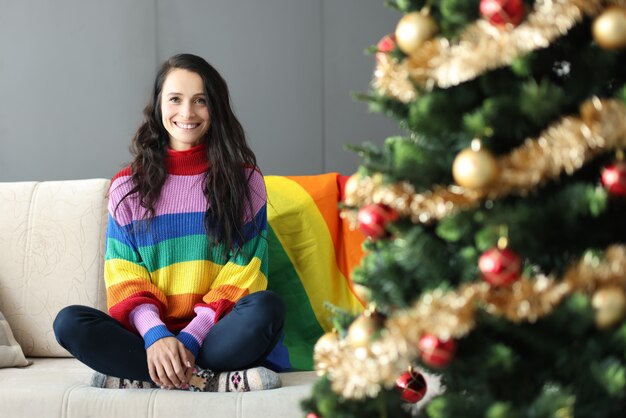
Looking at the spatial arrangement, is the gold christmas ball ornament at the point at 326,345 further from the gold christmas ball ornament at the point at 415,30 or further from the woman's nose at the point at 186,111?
the woman's nose at the point at 186,111

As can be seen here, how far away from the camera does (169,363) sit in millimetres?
1780

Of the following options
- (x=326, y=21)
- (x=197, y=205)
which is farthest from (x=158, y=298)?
(x=326, y=21)

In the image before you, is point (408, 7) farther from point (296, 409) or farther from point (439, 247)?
point (296, 409)

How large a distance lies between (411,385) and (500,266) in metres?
0.30

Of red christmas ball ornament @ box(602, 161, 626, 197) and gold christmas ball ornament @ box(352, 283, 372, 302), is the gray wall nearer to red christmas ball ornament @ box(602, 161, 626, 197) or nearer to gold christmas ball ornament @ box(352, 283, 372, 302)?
gold christmas ball ornament @ box(352, 283, 372, 302)

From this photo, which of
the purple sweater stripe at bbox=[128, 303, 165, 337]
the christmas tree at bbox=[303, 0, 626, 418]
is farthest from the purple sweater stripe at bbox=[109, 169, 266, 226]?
the christmas tree at bbox=[303, 0, 626, 418]

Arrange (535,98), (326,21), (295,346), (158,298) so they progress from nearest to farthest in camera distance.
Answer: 1. (535,98)
2. (158,298)
3. (295,346)
4. (326,21)

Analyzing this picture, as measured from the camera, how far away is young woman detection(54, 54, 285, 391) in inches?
72.2

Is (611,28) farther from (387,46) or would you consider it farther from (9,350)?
(9,350)

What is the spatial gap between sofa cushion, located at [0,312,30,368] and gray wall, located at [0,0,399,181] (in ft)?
2.78

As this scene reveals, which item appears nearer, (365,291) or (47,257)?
(365,291)

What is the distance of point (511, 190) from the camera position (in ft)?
2.72

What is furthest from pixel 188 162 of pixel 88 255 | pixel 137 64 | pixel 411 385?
pixel 411 385

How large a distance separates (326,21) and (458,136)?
2.06 metres
